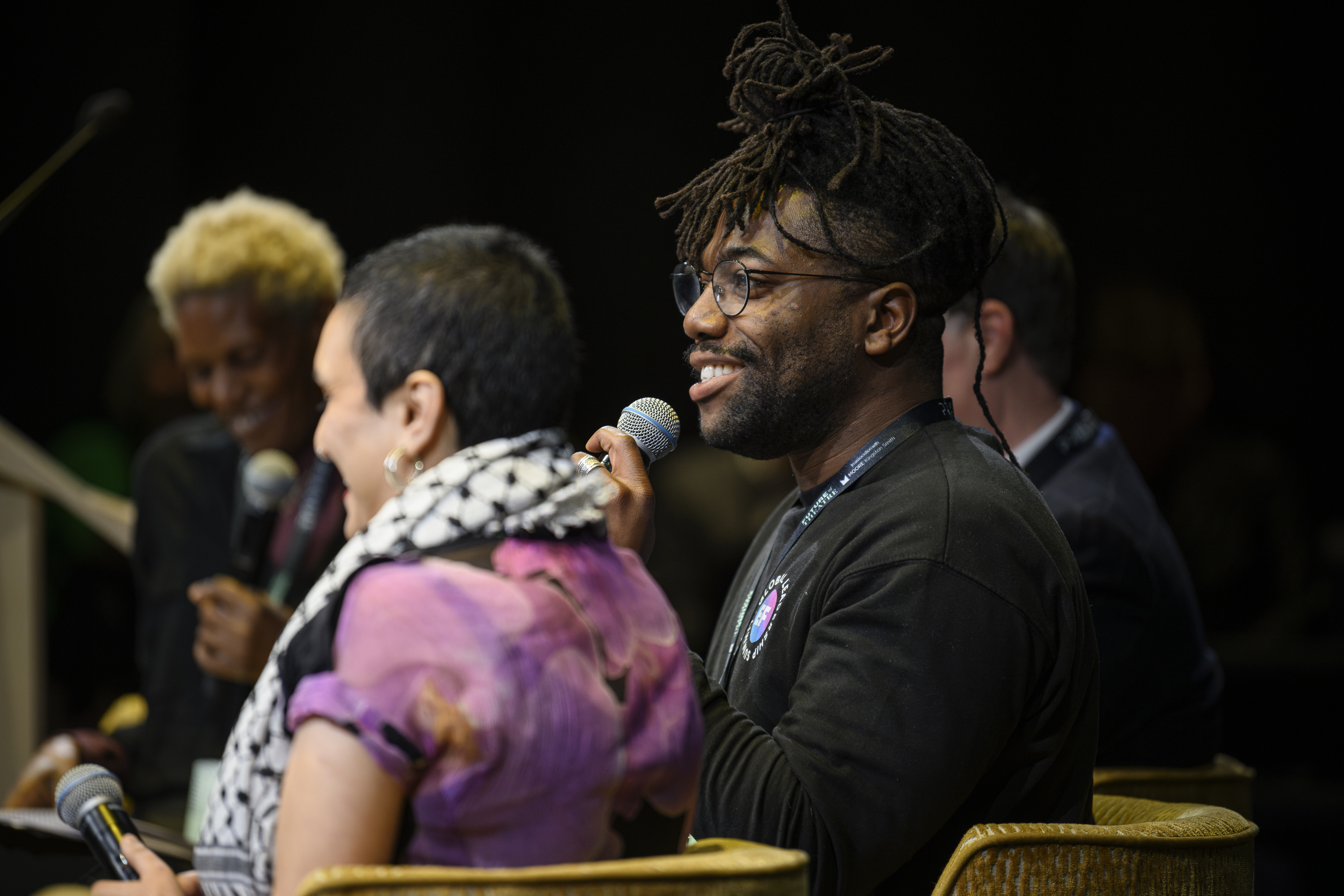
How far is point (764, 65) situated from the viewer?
172 cm

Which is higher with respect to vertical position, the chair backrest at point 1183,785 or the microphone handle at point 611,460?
the microphone handle at point 611,460

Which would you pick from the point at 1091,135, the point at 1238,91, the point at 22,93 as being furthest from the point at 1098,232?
the point at 22,93

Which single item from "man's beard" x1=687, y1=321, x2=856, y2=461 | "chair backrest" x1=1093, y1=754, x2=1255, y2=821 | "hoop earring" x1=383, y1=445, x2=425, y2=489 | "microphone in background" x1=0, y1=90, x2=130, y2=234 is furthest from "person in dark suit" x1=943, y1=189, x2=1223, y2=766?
"microphone in background" x1=0, y1=90, x2=130, y2=234

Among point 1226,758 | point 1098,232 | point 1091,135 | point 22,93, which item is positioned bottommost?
point 1226,758

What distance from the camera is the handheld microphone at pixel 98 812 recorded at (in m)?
1.17

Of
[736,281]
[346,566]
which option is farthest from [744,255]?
[346,566]

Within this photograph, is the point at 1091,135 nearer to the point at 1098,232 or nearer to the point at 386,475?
the point at 1098,232

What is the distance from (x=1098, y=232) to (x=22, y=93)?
393 cm

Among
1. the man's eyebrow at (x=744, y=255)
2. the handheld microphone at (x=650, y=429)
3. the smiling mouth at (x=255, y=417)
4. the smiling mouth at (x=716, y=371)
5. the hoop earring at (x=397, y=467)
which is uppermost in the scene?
the man's eyebrow at (x=744, y=255)

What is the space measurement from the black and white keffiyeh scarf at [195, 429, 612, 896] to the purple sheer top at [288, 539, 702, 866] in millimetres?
25

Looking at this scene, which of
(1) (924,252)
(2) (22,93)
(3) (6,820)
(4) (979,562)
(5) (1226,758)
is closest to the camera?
(4) (979,562)

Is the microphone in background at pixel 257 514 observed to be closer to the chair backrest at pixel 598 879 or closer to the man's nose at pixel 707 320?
the man's nose at pixel 707 320

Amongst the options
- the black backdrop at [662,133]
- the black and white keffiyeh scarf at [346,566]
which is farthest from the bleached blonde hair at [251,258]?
the black and white keffiyeh scarf at [346,566]

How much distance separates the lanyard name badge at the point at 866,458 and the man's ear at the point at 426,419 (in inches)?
24.7
